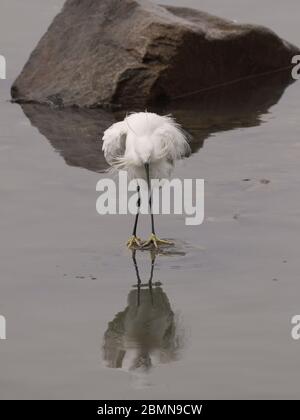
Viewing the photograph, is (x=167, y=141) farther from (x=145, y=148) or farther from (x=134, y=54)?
(x=134, y=54)

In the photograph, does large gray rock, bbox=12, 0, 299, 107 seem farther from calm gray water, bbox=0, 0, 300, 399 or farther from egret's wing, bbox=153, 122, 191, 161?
egret's wing, bbox=153, 122, 191, 161

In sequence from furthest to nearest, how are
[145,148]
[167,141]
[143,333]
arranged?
[167,141] < [145,148] < [143,333]

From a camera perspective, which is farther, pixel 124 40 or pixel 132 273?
pixel 124 40

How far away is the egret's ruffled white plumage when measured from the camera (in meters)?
9.83

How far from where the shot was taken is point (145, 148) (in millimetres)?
9758

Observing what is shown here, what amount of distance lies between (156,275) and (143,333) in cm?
103

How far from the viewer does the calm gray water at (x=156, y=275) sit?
7.55m

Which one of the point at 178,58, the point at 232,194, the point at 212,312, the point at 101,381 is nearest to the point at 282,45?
the point at 178,58

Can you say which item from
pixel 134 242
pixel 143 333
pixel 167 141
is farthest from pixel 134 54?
pixel 143 333

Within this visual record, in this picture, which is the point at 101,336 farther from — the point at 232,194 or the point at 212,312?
the point at 232,194

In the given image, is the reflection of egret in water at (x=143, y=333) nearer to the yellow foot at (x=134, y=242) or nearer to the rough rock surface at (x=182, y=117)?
the yellow foot at (x=134, y=242)

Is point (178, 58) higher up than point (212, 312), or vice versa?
point (178, 58)

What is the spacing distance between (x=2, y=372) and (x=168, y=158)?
3123 mm
